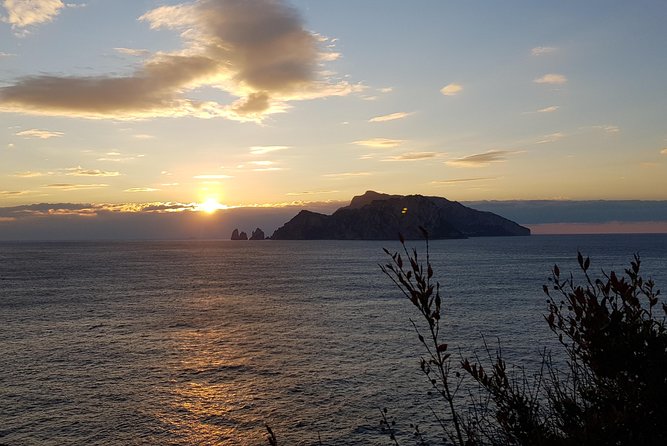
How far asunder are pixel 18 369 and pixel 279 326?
86.7 ft

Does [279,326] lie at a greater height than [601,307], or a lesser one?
lesser

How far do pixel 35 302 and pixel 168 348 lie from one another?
4546 centimetres

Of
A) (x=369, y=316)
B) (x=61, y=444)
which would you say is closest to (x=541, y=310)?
(x=369, y=316)

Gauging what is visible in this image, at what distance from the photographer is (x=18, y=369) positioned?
130 feet

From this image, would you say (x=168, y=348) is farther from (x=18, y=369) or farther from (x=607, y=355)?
(x=607, y=355)

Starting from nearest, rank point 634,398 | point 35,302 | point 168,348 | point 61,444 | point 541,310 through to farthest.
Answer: point 634,398 → point 61,444 → point 168,348 → point 541,310 → point 35,302

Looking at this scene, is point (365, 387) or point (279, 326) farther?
point (279, 326)

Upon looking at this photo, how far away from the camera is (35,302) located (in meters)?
79.7

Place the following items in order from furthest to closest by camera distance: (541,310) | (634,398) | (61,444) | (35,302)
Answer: (35,302), (541,310), (61,444), (634,398)

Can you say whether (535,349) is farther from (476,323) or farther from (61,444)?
(61,444)

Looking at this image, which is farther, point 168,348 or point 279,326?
point 279,326

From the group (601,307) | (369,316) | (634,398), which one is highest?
(601,307)

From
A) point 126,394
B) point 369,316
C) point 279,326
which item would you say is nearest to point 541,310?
point 369,316

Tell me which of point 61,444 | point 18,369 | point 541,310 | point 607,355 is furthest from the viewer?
point 541,310
